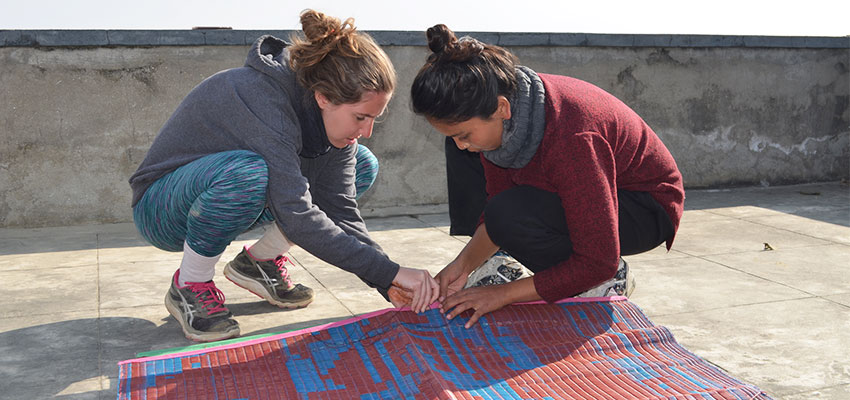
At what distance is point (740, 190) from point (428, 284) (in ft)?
13.3

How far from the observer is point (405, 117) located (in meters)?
4.79

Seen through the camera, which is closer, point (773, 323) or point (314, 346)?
point (314, 346)

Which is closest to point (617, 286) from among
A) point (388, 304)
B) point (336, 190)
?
point (388, 304)

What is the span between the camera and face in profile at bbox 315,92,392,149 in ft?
6.89

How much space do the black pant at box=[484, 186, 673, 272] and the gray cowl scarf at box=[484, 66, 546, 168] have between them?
0.25 metres

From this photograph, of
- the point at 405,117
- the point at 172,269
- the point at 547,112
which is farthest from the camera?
the point at 405,117

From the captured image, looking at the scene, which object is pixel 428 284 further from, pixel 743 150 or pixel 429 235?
pixel 743 150

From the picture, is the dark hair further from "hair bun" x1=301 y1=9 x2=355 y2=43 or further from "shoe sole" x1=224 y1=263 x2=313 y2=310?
"shoe sole" x1=224 y1=263 x2=313 y2=310

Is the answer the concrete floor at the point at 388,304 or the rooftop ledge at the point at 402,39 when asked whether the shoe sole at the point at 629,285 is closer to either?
the concrete floor at the point at 388,304

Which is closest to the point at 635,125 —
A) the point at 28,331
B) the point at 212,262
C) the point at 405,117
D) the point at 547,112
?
the point at 547,112

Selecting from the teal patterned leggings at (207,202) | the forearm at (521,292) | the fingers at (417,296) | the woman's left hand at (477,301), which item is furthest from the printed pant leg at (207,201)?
the forearm at (521,292)

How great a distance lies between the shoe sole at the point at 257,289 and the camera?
265cm

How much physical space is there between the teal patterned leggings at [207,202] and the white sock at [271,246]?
0.29m

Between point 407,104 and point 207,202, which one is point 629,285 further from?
point 407,104
